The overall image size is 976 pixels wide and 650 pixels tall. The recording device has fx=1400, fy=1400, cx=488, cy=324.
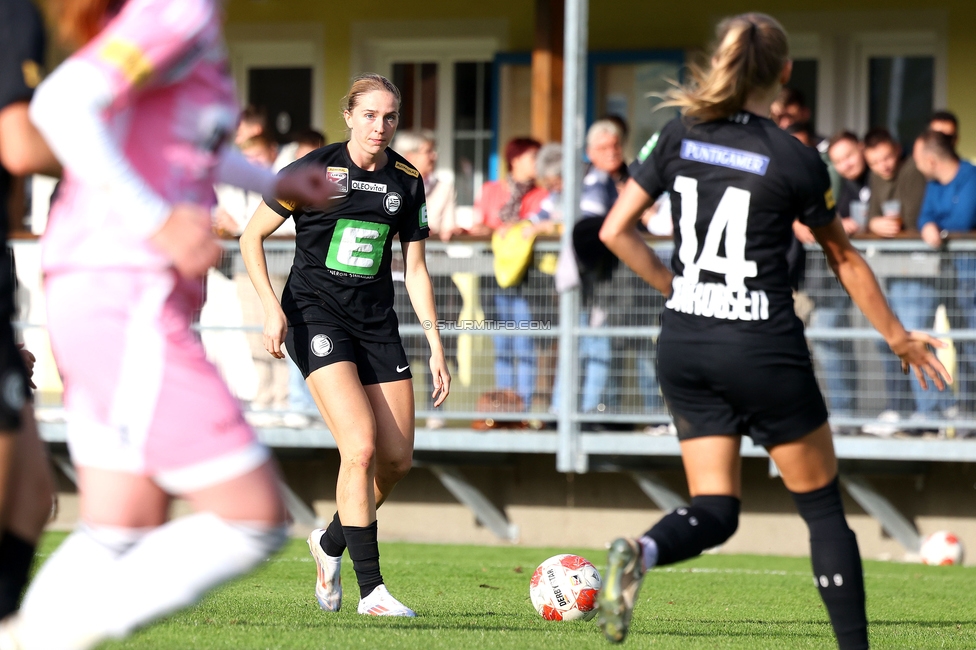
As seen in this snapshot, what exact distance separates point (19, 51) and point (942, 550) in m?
8.99

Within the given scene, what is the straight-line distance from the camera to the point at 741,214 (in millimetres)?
4227

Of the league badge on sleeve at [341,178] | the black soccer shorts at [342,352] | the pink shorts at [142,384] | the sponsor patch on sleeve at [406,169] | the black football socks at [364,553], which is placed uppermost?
the sponsor patch on sleeve at [406,169]

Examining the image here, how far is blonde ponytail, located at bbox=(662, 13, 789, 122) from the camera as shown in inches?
167

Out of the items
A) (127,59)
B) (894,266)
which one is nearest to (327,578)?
(127,59)

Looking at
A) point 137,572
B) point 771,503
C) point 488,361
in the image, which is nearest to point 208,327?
point 488,361

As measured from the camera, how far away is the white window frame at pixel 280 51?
1522cm

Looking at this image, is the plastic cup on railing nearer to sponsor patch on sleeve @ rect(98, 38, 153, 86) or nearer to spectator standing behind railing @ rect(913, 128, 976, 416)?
spectator standing behind railing @ rect(913, 128, 976, 416)

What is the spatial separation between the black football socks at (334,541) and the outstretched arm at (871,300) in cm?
270

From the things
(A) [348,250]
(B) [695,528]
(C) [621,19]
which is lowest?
(B) [695,528]

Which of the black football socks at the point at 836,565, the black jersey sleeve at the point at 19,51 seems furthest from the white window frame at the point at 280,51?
the black jersey sleeve at the point at 19,51

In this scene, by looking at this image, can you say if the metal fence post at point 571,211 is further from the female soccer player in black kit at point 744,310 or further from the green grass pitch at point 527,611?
the female soccer player in black kit at point 744,310

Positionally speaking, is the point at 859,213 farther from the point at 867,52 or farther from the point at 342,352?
the point at 342,352

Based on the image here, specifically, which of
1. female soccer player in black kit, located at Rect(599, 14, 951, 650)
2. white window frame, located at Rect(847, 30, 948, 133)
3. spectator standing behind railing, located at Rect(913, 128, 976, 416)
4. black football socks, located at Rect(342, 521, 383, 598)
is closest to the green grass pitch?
black football socks, located at Rect(342, 521, 383, 598)

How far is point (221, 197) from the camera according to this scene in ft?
38.3
